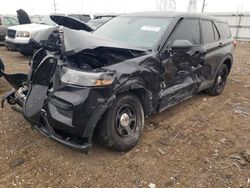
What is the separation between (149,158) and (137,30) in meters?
2.07

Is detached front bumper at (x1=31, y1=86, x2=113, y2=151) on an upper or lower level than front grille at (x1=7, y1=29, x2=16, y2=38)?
upper

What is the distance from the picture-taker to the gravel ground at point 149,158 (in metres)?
3.36

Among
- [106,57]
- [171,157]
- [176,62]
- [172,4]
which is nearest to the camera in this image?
[106,57]

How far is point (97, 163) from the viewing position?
366 cm

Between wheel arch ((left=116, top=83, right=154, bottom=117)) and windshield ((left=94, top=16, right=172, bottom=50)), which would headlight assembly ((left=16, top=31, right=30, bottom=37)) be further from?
wheel arch ((left=116, top=83, right=154, bottom=117))

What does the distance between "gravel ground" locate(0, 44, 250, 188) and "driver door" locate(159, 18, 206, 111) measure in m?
0.51

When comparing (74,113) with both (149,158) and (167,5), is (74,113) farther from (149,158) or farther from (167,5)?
(167,5)

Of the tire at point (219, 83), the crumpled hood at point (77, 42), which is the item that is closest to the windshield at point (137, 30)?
the crumpled hood at point (77, 42)

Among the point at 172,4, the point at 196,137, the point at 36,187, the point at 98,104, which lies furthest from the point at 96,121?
the point at 172,4

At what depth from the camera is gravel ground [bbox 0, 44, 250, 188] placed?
3356 millimetres

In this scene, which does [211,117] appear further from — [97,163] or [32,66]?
[32,66]

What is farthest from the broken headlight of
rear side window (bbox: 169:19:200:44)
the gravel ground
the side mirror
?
rear side window (bbox: 169:19:200:44)

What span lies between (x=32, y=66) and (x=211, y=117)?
3.21 meters

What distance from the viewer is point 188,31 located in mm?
5098
